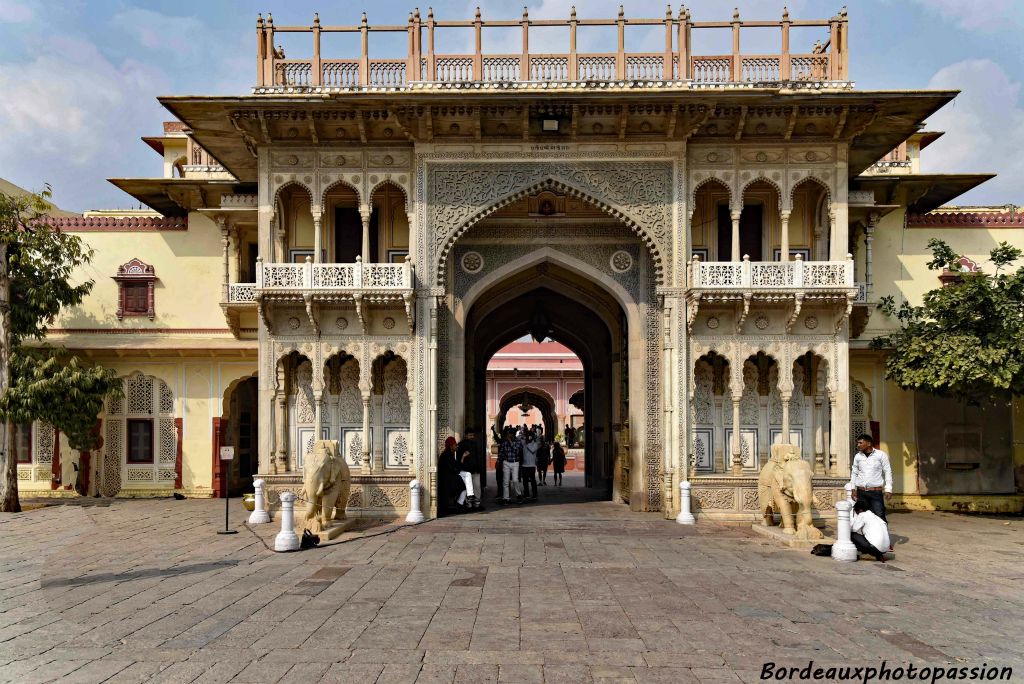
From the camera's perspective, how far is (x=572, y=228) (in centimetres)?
1705

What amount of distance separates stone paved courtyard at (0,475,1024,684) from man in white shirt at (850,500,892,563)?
26 cm

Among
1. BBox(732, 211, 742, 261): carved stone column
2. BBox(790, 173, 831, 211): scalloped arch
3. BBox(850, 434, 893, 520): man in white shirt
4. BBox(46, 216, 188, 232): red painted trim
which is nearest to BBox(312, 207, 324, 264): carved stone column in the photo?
BBox(46, 216, 188, 232): red painted trim

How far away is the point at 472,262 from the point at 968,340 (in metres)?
9.92

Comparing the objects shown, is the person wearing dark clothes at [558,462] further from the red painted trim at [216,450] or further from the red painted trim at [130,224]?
the red painted trim at [130,224]

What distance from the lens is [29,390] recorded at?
1664 cm

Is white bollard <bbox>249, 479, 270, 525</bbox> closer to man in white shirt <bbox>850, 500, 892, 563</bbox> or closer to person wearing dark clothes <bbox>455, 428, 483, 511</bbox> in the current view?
person wearing dark clothes <bbox>455, 428, 483, 511</bbox>

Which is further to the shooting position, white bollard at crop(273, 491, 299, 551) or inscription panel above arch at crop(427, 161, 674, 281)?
inscription panel above arch at crop(427, 161, 674, 281)

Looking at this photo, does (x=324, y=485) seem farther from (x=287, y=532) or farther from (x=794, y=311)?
(x=794, y=311)

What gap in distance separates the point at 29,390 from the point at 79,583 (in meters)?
8.85

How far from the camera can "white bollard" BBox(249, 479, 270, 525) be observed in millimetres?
14750

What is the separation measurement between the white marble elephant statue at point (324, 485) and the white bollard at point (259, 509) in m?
1.46

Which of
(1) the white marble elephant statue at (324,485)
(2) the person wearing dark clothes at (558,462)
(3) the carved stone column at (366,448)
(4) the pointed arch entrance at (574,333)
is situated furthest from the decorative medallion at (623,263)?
(2) the person wearing dark clothes at (558,462)

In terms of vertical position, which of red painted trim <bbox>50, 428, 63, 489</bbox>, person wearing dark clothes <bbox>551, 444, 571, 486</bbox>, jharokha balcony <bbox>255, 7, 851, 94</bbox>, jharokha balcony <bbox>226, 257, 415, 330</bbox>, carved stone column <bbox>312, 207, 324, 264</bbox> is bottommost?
person wearing dark clothes <bbox>551, 444, 571, 486</bbox>

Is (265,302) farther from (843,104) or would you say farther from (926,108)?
(926,108)
